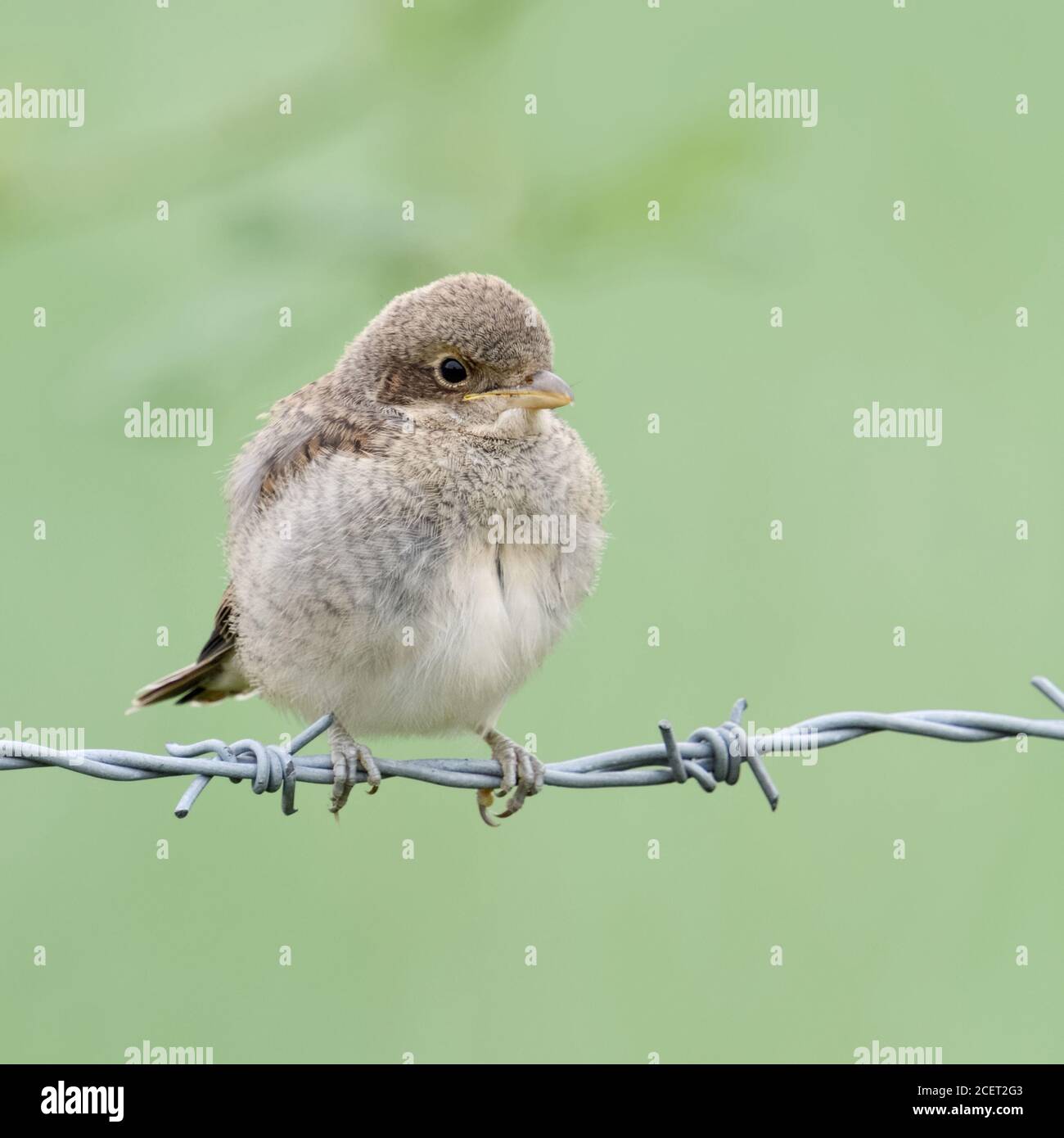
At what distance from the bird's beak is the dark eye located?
67 millimetres

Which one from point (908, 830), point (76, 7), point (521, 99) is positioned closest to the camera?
point (521, 99)

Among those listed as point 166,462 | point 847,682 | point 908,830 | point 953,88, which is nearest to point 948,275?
point 953,88

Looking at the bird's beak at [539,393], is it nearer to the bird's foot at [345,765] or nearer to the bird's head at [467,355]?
the bird's head at [467,355]

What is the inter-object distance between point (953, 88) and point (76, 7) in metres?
3.68

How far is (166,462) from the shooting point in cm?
619

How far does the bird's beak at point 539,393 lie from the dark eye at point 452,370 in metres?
0.07

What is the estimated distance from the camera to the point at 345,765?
14.7 ft

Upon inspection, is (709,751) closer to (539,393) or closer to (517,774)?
(517,774)

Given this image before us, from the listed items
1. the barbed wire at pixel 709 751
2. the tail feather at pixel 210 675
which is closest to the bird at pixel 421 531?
the tail feather at pixel 210 675

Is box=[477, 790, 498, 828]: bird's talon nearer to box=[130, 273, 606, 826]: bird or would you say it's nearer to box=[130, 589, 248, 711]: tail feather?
box=[130, 273, 606, 826]: bird

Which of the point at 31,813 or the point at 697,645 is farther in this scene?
the point at 697,645

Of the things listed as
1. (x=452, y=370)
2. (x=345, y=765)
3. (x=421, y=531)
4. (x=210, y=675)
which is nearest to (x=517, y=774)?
(x=345, y=765)

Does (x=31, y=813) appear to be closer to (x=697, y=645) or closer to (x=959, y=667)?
(x=697, y=645)

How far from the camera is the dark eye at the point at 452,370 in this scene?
4.85 metres
